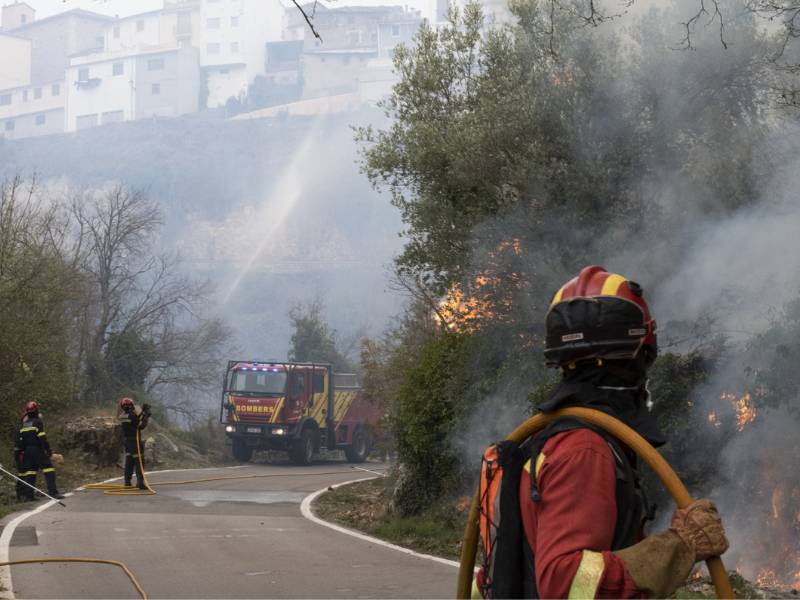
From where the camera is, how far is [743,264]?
36.5ft

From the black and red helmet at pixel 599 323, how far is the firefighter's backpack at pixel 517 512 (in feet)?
0.68

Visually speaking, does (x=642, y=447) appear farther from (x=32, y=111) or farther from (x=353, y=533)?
(x=32, y=111)

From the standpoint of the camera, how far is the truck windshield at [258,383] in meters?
27.7

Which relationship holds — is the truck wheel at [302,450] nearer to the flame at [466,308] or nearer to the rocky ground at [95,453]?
the rocky ground at [95,453]

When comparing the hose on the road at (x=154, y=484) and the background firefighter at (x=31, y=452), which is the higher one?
the background firefighter at (x=31, y=452)

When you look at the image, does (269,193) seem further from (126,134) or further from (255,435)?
(255,435)

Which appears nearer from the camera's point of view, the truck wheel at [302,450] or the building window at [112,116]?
the truck wheel at [302,450]

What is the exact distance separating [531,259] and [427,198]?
2.51m

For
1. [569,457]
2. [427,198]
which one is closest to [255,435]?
[427,198]

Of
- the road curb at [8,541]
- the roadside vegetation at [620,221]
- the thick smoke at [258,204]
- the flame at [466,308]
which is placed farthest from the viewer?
the thick smoke at [258,204]

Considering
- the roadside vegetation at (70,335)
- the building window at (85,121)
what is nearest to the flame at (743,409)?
the roadside vegetation at (70,335)

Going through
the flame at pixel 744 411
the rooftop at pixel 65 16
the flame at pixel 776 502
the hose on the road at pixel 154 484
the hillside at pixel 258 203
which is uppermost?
the rooftop at pixel 65 16

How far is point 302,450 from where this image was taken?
91.3ft

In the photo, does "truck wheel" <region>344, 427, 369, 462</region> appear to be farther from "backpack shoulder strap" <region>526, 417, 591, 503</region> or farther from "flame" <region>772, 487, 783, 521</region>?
"backpack shoulder strap" <region>526, 417, 591, 503</region>
